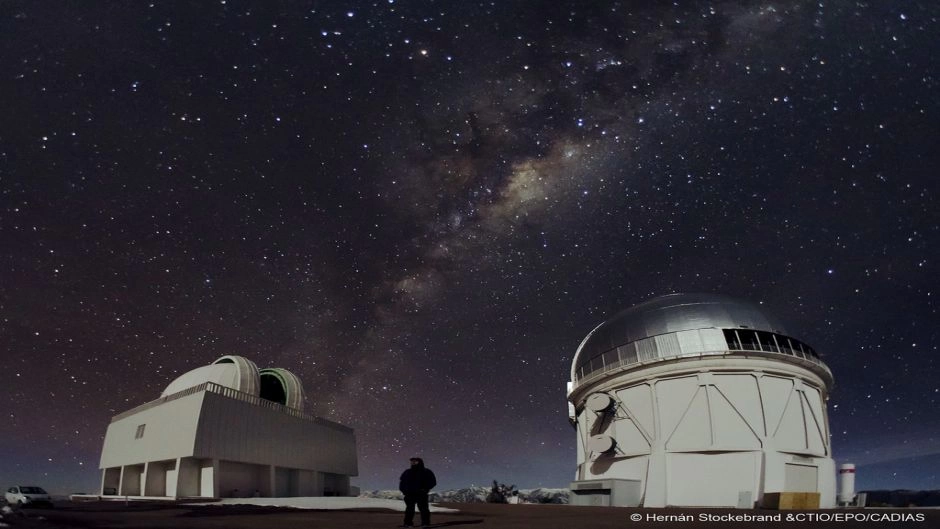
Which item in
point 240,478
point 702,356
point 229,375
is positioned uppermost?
point 702,356

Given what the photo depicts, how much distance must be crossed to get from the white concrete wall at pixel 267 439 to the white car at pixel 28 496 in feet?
24.8

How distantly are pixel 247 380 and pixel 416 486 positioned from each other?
29.5m

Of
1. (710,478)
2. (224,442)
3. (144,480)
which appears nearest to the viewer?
(710,478)

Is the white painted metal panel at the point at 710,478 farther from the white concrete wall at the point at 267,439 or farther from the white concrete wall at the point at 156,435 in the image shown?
the white concrete wall at the point at 156,435

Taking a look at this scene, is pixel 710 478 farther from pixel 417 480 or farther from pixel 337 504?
pixel 417 480

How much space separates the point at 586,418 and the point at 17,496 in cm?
2874

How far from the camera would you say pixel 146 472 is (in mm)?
30656

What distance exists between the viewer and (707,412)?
25656 mm

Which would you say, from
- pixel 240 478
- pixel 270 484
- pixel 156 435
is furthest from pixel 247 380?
pixel 270 484

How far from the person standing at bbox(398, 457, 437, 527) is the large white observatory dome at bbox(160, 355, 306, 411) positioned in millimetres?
28050

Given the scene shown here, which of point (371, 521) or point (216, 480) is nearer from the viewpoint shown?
point (371, 521)

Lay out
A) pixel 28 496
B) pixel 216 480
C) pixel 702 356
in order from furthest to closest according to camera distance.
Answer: pixel 216 480 < pixel 702 356 < pixel 28 496

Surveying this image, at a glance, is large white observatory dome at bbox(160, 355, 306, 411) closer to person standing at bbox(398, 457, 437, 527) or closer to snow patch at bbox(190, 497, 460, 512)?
snow patch at bbox(190, 497, 460, 512)

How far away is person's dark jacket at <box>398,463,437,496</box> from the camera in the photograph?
377 inches
